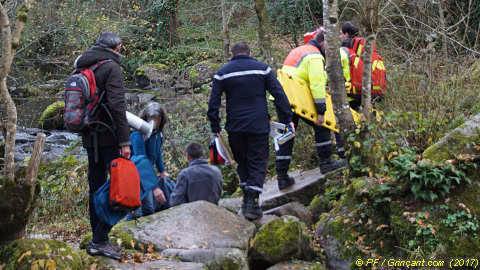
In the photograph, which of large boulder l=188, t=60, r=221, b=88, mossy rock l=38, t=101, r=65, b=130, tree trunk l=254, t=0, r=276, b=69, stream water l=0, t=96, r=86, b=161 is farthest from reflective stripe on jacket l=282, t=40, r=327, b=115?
mossy rock l=38, t=101, r=65, b=130

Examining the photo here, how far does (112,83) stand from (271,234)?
240 centimetres

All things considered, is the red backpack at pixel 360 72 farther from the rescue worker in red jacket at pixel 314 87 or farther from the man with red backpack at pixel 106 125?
the man with red backpack at pixel 106 125

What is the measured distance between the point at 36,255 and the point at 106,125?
126 centimetres

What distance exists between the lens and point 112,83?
5449mm

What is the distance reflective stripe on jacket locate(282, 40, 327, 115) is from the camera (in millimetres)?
8164

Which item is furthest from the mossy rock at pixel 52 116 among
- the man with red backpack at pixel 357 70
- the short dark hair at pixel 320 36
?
the short dark hair at pixel 320 36

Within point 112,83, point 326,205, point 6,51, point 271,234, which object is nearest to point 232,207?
point 326,205

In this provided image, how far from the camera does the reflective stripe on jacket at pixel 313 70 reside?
26.8ft

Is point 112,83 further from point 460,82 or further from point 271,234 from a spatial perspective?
point 460,82

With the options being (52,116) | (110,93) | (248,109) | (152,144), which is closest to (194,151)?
(152,144)

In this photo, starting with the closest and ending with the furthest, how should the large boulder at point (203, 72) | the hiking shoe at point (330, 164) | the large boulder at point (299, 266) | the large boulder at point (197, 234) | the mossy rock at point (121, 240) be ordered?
the large boulder at point (197, 234) < the mossy rock at point (121, 240) < the large boulder at point (299, 266) < the hiking shoe at point (330, 164) < the large boulder at point (203, 72)

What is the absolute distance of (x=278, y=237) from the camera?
6.52 meters

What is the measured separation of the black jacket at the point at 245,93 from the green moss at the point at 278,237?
1221mm

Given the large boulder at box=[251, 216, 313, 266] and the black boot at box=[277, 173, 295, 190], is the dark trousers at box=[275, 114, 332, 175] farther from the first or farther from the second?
the large boulder at box=[251, 216, 313, 266]
